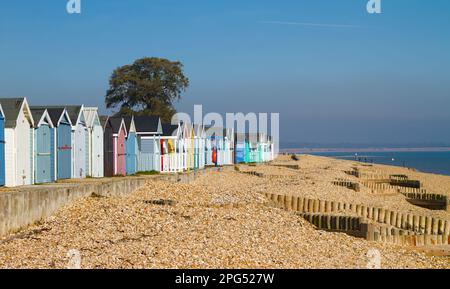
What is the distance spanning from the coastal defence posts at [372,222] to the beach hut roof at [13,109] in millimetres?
10585

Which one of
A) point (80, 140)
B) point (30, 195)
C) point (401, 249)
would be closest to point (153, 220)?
point (30, 195)

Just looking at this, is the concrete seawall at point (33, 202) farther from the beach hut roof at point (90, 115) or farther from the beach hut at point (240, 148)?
the beach hut at point (240, 148)

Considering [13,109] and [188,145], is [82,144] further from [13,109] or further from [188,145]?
→ [188,145]

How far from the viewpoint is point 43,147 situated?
103ft

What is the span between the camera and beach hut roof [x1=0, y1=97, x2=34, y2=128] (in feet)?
91.8

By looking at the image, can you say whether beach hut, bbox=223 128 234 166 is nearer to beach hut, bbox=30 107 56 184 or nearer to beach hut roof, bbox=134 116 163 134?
beach hut roof, bbox=134 116 163 134

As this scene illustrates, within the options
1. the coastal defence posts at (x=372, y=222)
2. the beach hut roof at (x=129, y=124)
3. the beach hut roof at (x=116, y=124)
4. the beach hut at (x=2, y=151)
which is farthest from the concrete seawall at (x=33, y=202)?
the beach hut roof at (x=129, y=124)

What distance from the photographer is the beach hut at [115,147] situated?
40.0 metres

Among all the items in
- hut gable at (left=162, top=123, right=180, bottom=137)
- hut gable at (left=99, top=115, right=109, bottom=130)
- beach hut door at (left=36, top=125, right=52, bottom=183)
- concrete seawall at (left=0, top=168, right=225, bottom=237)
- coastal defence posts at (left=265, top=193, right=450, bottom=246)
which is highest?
hut gable at (left=99, top=115, right=109, bottom=130)

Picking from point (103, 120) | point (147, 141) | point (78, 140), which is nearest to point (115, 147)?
point (103, 120)

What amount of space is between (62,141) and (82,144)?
2.96 m

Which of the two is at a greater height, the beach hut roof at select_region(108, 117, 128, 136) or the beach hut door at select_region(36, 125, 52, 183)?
the beach hut roof at select_region(108, 117, 128, 136)

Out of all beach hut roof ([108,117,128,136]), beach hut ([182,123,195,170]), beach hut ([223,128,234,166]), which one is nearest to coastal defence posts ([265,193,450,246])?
beach hut roof ([108,117,128,136])

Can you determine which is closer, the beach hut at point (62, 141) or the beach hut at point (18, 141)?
the beach hut at point (18, 141)
